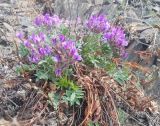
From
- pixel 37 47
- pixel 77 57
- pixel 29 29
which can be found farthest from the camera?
pixel 29 29

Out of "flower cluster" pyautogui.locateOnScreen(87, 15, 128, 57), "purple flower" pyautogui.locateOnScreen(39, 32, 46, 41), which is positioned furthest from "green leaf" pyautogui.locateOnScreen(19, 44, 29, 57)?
"flower cluster" pyautogui.locateOnScreen(87, 15, 128, 57)

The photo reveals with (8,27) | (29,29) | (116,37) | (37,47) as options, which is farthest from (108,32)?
(8,27)

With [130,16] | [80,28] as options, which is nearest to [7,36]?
[80,28]

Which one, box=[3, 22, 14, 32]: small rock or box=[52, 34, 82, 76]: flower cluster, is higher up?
box=[52, 34, 82, 76]: flower cluster

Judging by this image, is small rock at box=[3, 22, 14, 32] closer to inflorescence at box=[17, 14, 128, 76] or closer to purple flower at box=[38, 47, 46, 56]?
inflorescence at box=[17, 14, 128, 76]

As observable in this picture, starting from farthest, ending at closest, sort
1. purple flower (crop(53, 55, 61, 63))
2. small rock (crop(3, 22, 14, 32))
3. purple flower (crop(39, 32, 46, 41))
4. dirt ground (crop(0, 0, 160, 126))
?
small rock (crop(3, 22, 14, 32)) < purple flower (crop(39, 32, 46, 41)) < dirt ground (crop(0, 0, 160, 126)) < purple flower (crop(53, 55, 61, 63))

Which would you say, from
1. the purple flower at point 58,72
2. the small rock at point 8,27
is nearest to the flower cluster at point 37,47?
the purple flower at point 58,72

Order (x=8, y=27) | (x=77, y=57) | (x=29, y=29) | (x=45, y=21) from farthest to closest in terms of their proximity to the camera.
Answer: (x=8, y=27), (x=29, y=29), (x=45, y=21), (x=77, y=57)

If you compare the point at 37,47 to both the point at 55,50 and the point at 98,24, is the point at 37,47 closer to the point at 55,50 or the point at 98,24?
the point at 55,50

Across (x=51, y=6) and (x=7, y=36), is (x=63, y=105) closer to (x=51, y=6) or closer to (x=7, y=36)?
(x=7, y=36)
